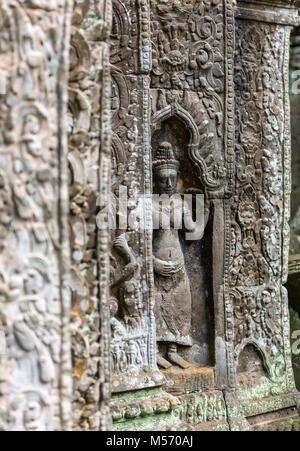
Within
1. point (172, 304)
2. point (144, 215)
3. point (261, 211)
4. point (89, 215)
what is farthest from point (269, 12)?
point (89, 215)

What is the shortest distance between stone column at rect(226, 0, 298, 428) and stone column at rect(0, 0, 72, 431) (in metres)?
2.92

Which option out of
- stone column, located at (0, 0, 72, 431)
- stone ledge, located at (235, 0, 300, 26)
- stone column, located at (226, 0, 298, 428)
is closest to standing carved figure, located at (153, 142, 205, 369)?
A: stone column, located at (226, 0, 298, 428)

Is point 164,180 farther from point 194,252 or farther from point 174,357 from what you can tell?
point 174,357

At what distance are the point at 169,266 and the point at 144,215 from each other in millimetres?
449

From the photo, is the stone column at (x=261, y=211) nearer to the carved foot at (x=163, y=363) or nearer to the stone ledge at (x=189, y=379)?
the stone ledge at (x=189, y=379)

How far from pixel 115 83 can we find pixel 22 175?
226 centimetres

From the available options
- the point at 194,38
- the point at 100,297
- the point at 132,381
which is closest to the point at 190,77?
the point at 194,38

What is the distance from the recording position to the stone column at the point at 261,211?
596 cm

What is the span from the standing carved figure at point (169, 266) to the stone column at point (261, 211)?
0.43 metres

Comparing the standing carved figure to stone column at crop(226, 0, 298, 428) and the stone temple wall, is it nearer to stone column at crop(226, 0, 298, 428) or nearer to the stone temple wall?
the stone temple wall

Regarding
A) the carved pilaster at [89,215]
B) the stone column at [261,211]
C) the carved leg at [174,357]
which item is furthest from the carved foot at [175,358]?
the carved pilaster at [89,215]

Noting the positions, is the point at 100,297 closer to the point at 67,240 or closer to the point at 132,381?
the point at 67,240

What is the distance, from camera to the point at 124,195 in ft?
16.8

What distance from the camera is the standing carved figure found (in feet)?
18.0
